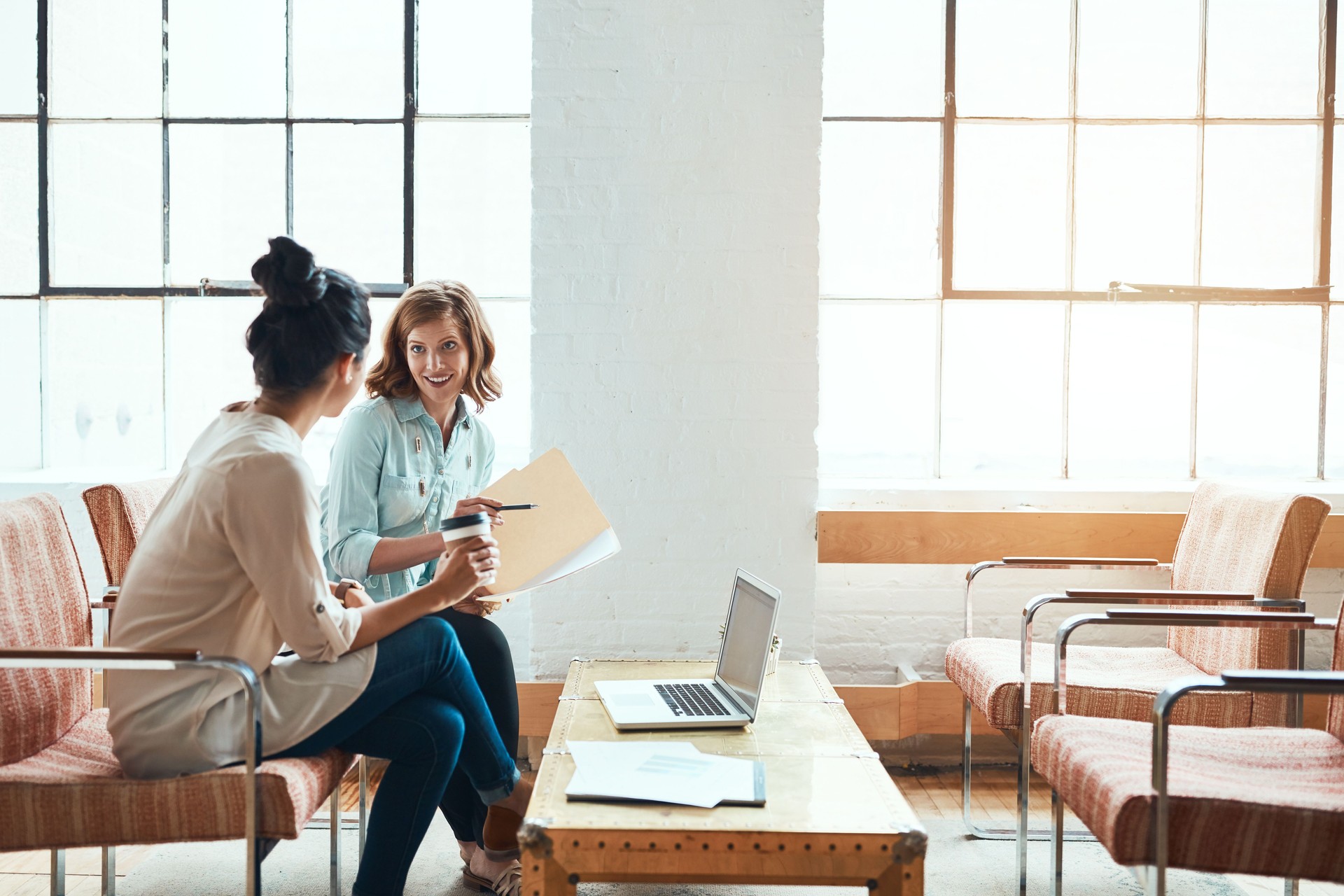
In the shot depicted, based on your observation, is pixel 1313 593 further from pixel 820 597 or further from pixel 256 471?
pixel 256 471

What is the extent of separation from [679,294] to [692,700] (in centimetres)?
135

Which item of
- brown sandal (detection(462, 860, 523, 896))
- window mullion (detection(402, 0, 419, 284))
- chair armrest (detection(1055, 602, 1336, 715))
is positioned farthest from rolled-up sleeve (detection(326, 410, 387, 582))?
chair armrest (detection(1055, 602, 1336, 715))

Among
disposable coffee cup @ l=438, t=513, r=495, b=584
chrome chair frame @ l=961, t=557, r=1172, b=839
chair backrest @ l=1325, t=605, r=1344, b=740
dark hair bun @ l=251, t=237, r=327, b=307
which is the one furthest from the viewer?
chrome chair frame @ l=961, t=557, r=1172, b=839

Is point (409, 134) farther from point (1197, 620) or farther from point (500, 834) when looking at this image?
point (1197, 620)

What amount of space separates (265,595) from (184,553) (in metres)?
0.14

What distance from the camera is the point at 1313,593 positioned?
10.4 ft

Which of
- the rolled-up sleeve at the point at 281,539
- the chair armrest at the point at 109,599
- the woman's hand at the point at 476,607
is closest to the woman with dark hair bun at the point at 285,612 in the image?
the rolled-up sleeve at the point at 281,539

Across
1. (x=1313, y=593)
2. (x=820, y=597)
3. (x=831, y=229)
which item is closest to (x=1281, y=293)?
(x=1313, y=593)

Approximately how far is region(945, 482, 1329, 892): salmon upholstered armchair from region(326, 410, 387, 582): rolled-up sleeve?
1.48m

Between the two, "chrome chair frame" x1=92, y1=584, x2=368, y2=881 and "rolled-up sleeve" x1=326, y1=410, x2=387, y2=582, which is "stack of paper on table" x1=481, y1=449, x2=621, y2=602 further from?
"chrome chair frame" x1=92, y1=584, x2=368, y2=881

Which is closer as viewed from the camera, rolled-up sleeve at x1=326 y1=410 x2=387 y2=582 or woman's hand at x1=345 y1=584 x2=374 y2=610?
woman's hand at x1=345 y1=584 x2=374 y2=610

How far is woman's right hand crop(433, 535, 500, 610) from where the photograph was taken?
1.72 meters

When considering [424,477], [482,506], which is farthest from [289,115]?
[482,506]

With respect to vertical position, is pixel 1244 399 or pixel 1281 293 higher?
pixel 1281 293
